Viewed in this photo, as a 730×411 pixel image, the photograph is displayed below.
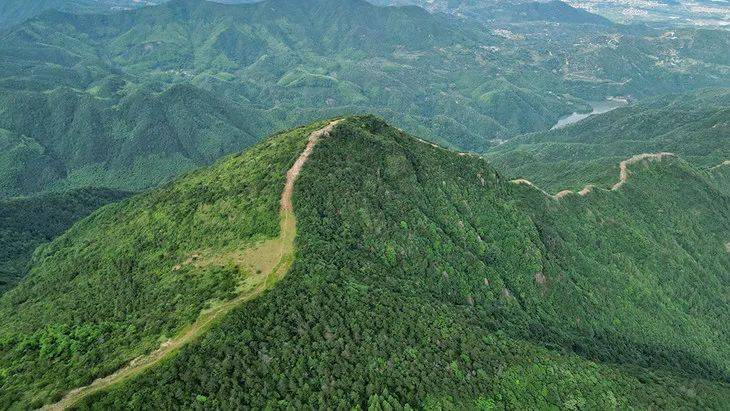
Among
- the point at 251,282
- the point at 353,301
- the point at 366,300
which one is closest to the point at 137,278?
the point at 251,282

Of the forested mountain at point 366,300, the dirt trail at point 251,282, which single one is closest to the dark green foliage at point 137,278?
the forested mountain at point 366,300

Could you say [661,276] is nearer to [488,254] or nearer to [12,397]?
[488,254]

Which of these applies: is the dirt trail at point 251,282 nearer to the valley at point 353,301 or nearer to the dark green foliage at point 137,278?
the valley at point 353,301

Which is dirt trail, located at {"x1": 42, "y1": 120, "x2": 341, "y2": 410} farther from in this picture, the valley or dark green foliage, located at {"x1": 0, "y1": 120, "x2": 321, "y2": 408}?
dark green foliage, located at {"x1": 0, "y1": 120, "x2": 321, "y2": 408}

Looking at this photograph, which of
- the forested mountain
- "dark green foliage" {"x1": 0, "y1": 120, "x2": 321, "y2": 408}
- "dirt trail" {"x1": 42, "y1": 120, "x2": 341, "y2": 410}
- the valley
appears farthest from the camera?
"dark green foliage" {"x1": 0, "y1": 120, "x2": 321, "y2": 408}

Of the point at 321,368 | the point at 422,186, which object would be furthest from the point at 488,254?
the point at 321,368

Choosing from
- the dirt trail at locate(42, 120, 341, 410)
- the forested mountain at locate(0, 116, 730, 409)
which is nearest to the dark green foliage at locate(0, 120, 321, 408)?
the forested mountain at locate(0, 116, 730, 409)
